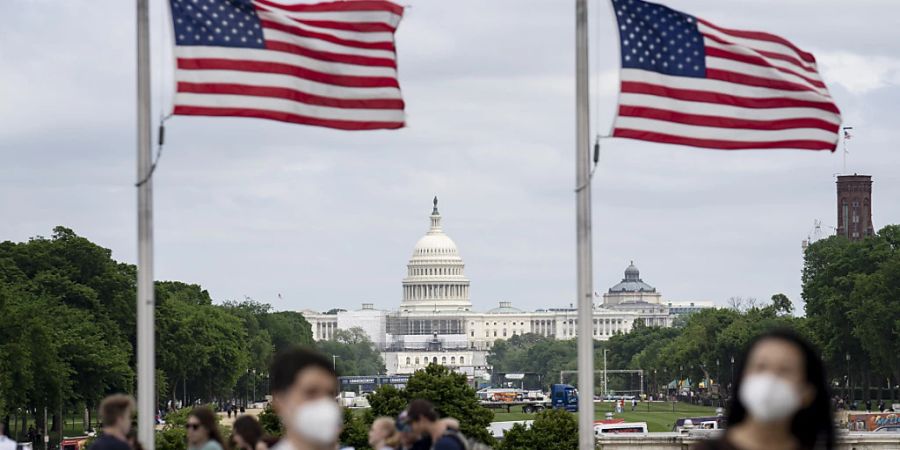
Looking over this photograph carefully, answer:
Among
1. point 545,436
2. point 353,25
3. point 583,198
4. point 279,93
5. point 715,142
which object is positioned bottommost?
point 545,436

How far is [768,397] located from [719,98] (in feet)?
42.8

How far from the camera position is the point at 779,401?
319 inches

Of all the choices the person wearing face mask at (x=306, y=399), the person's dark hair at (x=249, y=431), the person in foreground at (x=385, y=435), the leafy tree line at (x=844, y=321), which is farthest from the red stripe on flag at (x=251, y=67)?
the leafy tree line at (x=844, y=321)

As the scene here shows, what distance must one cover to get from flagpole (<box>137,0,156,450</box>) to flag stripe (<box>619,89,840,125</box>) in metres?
4.81

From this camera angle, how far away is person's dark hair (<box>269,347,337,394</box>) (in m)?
8.83

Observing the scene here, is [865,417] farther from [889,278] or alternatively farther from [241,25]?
[241,25]

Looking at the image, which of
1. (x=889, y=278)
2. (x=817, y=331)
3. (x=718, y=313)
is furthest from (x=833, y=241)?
(x=889, y=278)

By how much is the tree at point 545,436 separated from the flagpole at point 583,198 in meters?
46.0

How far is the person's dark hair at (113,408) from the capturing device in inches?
563

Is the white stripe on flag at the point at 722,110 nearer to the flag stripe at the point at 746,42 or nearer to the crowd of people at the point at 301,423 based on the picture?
the flag stripe at the point at 746,42

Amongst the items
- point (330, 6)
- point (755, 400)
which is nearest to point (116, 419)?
point (755, 400)

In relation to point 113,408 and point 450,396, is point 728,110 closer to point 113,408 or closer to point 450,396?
point 113,408

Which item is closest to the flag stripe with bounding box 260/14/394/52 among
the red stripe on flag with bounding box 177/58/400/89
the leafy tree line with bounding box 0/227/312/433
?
the red stripe on flag with bounding box 177/58/400/89

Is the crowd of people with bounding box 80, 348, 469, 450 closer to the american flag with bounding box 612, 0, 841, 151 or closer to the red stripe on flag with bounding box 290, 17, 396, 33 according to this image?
the red stripe on flag with bounding box 290, 17, 396, 33
